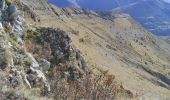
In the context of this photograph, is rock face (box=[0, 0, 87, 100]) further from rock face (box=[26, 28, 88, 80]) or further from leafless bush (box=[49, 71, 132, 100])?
leafless bush (box=[49, 71, 132, 100])

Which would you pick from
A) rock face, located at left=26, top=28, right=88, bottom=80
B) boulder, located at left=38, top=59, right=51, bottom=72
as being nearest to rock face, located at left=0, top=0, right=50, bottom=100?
boulder, located at left=38, top=59, right=51, bottom=72

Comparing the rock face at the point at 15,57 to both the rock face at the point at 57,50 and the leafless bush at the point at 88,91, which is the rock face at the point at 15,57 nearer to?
the leafless bush at the point at 88,91

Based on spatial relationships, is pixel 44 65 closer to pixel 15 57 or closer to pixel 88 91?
pixel 15 57

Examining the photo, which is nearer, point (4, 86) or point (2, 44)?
point (4, 86)

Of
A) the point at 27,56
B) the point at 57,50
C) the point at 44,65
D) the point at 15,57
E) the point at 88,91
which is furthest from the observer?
the point at 57,50

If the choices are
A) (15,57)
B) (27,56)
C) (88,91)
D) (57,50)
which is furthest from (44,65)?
(88,91)

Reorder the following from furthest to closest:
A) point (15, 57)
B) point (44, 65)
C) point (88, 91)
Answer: point (44, 65) → point (15, 57) → point (88, 91)

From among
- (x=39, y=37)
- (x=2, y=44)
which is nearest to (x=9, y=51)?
(x=2, y=44)

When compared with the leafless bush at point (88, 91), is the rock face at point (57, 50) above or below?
below

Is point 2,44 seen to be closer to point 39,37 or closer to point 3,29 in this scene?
point 3,29

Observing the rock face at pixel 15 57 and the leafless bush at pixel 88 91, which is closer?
the leafless bush at pixel 88 91

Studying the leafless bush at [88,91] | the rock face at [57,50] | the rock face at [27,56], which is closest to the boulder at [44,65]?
the rock face at [27,56]
